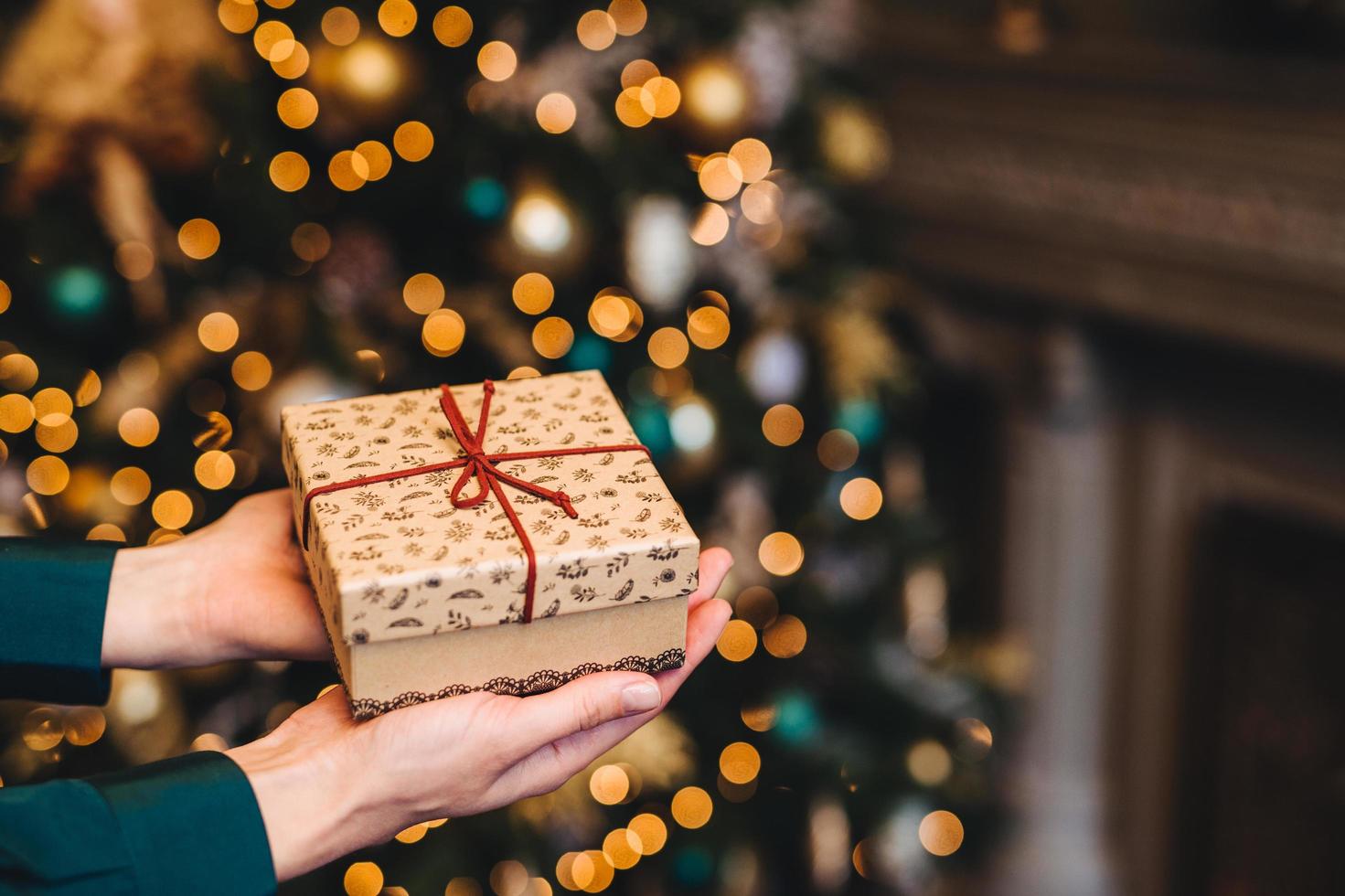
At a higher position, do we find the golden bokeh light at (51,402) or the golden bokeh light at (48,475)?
the golden bokeh light at (51,402)

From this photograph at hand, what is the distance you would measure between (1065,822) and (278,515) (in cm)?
206

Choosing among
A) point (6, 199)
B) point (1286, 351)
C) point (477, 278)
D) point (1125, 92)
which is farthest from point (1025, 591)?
point (6, 199)

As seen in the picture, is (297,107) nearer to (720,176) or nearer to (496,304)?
(496,304)

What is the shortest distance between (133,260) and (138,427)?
206 millimetres

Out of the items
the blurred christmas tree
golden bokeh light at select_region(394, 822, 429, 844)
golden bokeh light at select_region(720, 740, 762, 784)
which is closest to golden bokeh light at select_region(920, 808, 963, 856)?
the blurred christmas tree

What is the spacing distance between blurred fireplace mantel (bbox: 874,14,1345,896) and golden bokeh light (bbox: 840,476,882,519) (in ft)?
1.69

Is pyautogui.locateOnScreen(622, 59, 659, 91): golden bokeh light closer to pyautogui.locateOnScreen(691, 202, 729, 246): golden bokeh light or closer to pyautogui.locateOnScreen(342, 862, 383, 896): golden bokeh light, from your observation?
pyautogui.locateOnScreen(691, 202, 729, 246): golden bokeh light

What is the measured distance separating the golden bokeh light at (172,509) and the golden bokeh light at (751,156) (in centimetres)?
89

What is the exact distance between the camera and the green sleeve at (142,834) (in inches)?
32.0

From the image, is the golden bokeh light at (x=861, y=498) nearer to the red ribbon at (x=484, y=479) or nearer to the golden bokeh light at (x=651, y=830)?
the golden bokeh light at (x=651, y=830)

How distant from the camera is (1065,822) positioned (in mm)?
2617

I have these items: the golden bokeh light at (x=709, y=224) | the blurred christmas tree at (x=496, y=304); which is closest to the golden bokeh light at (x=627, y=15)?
the blurred christmas tree at (x=496, y=304)

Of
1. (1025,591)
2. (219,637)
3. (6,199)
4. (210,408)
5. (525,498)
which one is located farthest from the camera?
(1025,591)

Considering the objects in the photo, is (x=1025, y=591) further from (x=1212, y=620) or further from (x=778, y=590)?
(x=778, y=590)
